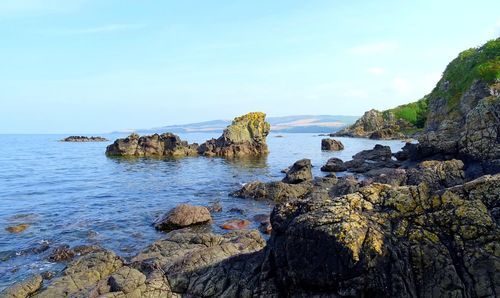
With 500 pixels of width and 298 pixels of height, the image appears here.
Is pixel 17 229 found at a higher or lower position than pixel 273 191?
lower

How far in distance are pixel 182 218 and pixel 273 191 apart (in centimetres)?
1068

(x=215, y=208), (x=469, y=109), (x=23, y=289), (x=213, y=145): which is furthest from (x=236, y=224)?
(x=213, y=145)

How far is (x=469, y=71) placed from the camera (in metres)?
57.9

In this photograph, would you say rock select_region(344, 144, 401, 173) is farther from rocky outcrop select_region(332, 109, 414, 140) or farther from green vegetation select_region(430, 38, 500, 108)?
rocky outcrop select_region(332, 109, 414, 140)

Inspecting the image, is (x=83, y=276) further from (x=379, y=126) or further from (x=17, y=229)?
(x=379, y=126)

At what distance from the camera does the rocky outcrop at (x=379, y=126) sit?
5128 inches

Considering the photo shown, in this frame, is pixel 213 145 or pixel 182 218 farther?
pixel 213 145

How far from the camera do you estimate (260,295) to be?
1057cm

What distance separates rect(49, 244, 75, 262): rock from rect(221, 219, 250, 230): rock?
340 inches

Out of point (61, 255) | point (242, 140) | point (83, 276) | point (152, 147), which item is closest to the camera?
point (83, 276)

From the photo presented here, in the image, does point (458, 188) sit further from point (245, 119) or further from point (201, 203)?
point (245, 119)

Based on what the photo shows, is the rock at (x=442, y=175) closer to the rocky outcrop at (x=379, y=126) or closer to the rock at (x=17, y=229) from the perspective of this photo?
the rock at (x=17, y=229)

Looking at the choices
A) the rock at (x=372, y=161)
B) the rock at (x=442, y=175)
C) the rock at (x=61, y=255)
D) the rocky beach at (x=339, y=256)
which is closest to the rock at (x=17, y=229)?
the rock at (x=61, y=255)

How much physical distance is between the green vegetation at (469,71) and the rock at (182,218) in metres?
40.9
